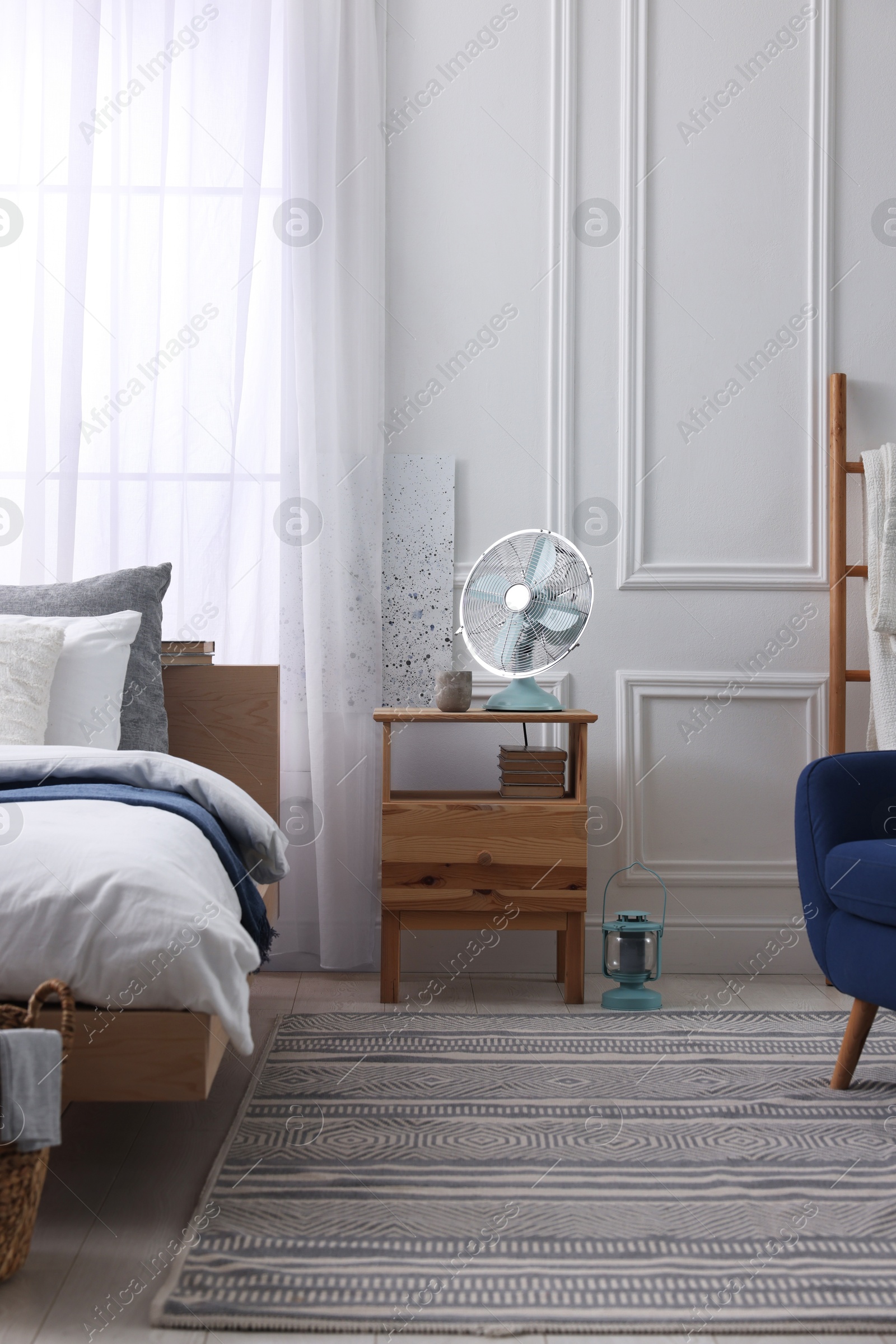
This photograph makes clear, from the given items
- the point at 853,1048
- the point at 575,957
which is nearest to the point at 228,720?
the point at 575,957

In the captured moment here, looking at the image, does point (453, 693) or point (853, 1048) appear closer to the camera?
point (853, 1048)

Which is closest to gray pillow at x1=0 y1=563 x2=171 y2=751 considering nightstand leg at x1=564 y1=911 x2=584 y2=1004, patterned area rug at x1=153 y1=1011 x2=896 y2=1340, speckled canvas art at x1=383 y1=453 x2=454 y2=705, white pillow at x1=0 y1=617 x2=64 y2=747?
white pillow at x1=0 y1=617 x2=64 y2=747

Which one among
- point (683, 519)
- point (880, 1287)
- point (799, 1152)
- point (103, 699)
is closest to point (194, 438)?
point (103, 699)

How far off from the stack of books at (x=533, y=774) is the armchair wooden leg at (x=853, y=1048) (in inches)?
34.1

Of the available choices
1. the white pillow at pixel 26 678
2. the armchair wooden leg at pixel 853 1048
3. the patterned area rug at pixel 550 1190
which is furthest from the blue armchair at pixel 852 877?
the white pillow at pixel 26 678

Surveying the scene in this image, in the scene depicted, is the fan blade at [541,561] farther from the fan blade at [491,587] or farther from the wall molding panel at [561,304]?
the wall molding panel at [561,304]

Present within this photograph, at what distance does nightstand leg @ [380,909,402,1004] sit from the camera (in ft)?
7.88

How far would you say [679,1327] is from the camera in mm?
1145

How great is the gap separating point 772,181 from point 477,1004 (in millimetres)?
2411

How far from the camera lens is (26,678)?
206 cm

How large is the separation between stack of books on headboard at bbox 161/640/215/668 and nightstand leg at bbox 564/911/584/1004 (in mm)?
1141

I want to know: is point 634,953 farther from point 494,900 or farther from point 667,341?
point 667,341

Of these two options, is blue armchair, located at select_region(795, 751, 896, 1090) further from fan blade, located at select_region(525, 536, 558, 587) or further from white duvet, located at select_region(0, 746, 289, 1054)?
white duvet, located at select_region(0, 746, 289, 1054)

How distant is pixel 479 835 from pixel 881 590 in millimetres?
1250
